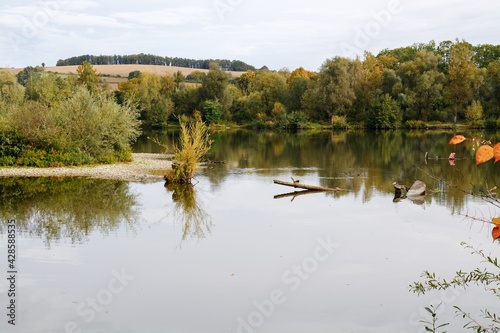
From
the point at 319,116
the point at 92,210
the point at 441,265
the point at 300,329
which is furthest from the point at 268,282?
the point at 319,116

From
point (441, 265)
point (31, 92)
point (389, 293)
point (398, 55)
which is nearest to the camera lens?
point (389, 293)

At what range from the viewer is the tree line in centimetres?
6044

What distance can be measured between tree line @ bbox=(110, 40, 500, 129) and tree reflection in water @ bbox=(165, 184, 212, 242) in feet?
122

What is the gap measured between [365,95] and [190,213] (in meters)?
52.1

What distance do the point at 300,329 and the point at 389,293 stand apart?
207 cm

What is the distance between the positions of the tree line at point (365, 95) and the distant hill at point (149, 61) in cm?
4812

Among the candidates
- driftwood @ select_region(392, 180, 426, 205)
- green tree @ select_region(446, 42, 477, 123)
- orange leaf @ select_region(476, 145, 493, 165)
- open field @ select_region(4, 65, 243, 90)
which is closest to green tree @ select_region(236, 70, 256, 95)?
A: open field @ select_region(4, 65, 243, 90)

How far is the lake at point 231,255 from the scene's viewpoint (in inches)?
316

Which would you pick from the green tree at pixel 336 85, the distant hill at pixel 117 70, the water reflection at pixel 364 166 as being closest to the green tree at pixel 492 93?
the green tree at pixel 336 85

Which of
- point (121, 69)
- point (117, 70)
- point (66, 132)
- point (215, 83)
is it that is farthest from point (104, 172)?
point (121, 69)

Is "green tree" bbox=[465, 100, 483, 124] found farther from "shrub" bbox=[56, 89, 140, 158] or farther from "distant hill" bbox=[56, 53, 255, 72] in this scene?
"distant hill" bbox=[56, 53, 255, 72]

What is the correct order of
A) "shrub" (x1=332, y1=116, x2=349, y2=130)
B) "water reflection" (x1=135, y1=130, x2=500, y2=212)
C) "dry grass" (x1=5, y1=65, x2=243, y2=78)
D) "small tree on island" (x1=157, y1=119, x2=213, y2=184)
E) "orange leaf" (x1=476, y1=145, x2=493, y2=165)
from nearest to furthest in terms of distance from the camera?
"orange leaf" (x1=476, y1=145, x2=493, y2=165) < "water reflection" (x1=135, y1=130, x2=500, y2=212) < "small tree on island" (x1=157, y1=119, x2=213, y2=184) < "shrub" (x1=332, y1=116, x2=349, y2=130) < "dry grass" (x1=5, y1=65, x2=243, y2=78)

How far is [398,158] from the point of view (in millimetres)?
30062

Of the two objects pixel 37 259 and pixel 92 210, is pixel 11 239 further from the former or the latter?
pixel 92 210
